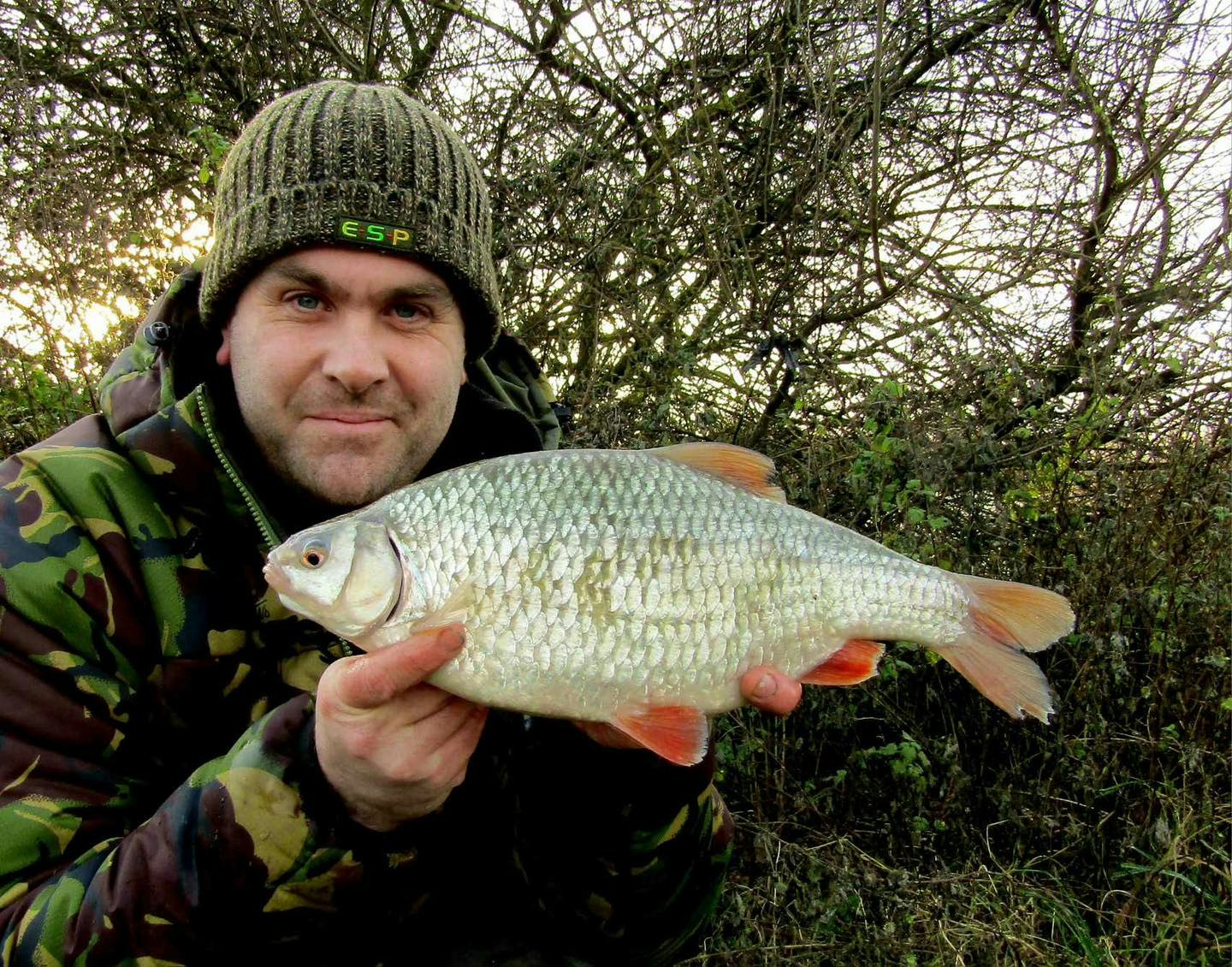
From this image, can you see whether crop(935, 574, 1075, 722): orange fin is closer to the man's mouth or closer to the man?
the man

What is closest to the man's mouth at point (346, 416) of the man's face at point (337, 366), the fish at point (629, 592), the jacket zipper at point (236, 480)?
the man's face at point (337, 366)

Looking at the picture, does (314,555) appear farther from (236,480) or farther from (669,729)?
(669,729)

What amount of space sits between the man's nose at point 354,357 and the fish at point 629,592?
1.35ft

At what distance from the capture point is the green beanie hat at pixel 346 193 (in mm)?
1659

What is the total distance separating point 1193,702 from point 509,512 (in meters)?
2.40

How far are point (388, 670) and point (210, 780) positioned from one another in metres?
0.36

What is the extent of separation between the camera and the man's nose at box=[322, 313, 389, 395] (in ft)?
5.25

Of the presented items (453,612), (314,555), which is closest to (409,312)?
(314,555)

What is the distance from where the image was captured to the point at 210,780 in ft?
4.00

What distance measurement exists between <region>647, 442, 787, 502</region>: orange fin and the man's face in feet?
1.88

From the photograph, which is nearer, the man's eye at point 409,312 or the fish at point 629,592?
the fish at point 629,592

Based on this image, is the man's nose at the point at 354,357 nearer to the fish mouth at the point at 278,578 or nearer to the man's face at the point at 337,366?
the man's face at the point at 337,366

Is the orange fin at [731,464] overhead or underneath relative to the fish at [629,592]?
overhead

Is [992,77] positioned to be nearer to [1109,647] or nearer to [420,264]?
[1109,647]
